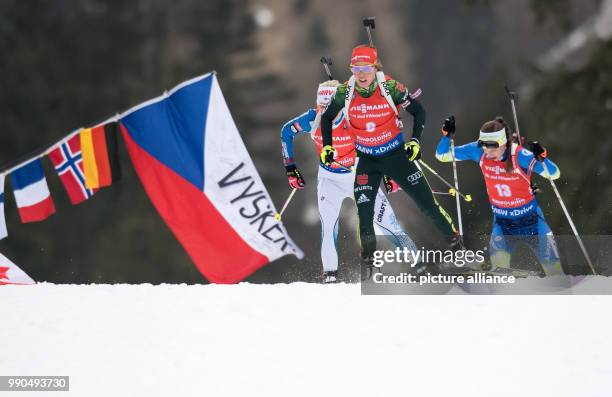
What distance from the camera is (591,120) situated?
50.8 feet

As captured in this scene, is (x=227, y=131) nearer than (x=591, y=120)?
Yes

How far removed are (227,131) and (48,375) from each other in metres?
3.29

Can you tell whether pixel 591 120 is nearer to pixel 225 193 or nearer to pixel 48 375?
pixel 225 193

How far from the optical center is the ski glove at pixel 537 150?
798cm

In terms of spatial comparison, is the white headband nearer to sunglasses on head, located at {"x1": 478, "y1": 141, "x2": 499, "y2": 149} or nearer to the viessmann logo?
sunglasses on head, located at {"x1": 478, "y1": 141, "x2": 499, "y2": 149}

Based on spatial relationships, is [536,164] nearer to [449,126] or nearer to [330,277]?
[449,126]

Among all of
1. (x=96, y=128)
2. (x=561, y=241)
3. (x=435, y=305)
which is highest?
(x=96, y=128)

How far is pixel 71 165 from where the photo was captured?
9.77 meters

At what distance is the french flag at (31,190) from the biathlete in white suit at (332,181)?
240 cm

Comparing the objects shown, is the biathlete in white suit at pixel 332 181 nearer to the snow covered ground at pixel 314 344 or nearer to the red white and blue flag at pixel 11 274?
the snow covered ground at pixel 314 344

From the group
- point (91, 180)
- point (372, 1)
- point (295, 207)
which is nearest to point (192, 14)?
point (295, 207)

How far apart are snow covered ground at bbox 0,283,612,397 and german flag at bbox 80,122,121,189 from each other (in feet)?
4.08

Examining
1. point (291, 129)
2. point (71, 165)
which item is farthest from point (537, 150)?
point (71, 165)

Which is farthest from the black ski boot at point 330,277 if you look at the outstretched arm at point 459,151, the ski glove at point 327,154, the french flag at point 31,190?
the french flag at point 31,190
